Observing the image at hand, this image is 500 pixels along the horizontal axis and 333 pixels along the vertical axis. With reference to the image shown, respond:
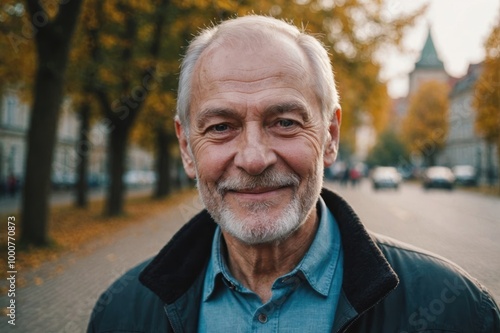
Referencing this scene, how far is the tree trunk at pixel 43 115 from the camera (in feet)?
34.9

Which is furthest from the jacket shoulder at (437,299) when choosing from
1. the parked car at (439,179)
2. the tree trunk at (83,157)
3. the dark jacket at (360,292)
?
the parked car at (439,179)

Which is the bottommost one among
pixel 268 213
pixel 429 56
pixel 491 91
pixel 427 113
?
pixel 268 213

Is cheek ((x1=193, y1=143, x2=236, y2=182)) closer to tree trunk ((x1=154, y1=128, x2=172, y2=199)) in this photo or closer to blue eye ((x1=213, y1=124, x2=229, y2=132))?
blue eye ((x1=213, y1=124, x2=229, y2=132))

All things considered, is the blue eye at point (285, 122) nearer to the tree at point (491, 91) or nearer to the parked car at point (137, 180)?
the tree at point (491, 91)

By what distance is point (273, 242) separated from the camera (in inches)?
84.6

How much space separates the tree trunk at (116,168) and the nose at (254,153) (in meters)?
16.1

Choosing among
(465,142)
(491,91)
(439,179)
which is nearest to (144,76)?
(491,91)

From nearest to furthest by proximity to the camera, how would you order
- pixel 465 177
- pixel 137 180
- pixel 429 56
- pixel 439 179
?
pixel 439 179 → pixel 465 177 → pixel 137 180 → pixel 429 56

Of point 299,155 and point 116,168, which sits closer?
point 299,155

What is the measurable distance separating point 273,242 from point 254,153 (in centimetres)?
39

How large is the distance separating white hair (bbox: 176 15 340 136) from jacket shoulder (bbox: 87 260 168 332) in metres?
0.74

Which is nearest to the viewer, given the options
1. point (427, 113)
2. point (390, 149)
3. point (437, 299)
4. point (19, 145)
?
point (437, 299)

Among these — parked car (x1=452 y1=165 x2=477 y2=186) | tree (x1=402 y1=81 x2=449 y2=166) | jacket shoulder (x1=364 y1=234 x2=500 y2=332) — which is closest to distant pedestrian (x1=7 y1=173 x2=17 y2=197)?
parked car (x1=452 y1=165 x2=477 y2=186)

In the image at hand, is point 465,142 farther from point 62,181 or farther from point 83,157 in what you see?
point 83,157
